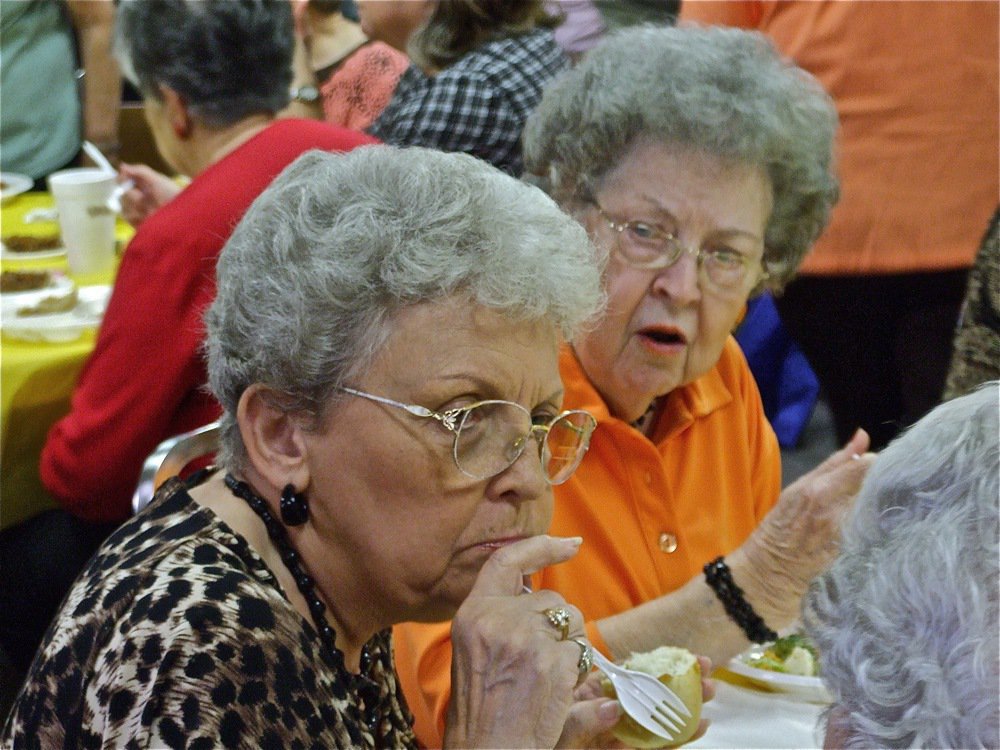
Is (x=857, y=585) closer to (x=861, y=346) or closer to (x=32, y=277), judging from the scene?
(x=861, y=346)

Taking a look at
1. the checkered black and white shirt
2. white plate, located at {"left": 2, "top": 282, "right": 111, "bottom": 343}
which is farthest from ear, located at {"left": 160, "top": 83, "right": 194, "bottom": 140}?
the checkered black and white shirt

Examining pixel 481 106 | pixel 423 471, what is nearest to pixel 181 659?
pixel 423 471

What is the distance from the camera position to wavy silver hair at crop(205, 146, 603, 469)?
1.38 metres

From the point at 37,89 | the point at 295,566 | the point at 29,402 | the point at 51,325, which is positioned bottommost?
the point at 37,89

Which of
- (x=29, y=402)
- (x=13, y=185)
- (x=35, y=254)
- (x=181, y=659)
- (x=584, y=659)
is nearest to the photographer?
(x=181, y=659)

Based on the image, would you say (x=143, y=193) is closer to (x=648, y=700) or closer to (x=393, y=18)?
(x=393, y=18)

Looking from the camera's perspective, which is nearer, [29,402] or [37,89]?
[29,402]

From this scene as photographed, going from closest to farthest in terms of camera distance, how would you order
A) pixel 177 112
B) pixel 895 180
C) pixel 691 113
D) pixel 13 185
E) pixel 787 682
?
pixel 787 682 < pixel 691 113 < pixel 177 112 < pixel 895 180 < pixel 13 185

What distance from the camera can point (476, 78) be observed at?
3.33 meters

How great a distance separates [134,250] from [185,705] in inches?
59.8

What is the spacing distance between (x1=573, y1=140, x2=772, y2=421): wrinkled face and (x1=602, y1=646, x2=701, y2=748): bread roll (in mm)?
534

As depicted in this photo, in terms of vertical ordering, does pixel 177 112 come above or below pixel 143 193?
above

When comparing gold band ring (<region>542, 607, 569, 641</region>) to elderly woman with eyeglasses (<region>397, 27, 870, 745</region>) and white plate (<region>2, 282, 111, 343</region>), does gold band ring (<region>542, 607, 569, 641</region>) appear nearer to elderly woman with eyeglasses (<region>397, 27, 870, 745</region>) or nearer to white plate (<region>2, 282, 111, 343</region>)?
elderly woman with eyeglasses (<region>397, 27, 870, 745</region>)

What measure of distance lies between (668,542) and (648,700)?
0.50m
